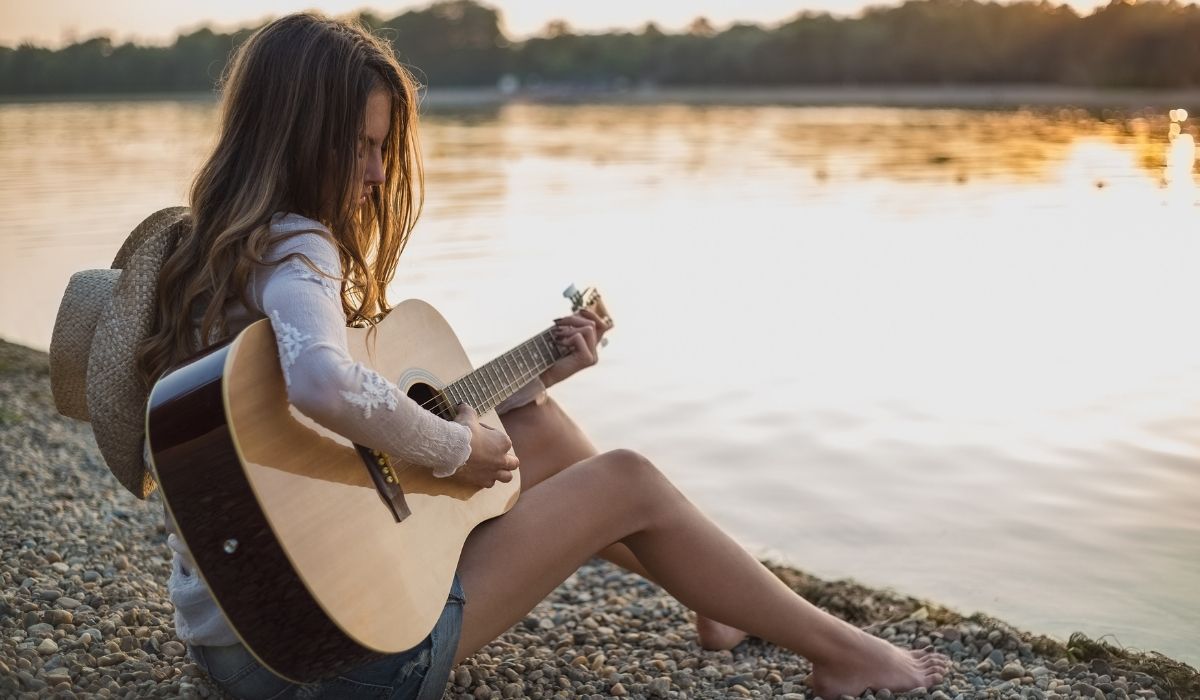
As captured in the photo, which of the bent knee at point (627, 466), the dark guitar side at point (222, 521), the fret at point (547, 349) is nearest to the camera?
the dark guitar side at point (222, 521)

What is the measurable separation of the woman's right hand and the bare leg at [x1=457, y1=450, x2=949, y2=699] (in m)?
0.12

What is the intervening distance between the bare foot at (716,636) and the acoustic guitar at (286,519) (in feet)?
3.93

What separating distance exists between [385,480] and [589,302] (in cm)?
109

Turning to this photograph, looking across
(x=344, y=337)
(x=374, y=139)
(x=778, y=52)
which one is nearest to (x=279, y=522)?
(x=344, y=337)

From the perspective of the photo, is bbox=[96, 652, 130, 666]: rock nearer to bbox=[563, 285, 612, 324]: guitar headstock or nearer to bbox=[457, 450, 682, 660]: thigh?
bbox=[457, 450, 682, 660]: thigh

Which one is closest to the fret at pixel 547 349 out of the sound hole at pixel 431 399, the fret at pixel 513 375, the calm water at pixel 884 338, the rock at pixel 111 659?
the fret at pixel 513 375

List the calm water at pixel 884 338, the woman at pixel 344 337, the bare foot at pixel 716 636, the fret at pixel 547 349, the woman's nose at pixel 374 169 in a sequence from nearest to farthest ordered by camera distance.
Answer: the woman at pixel 344 337 → the woman's nose at pixel 374 169 → the fret at pixel 547 349 → the bare foot at pixel 716 636 → the calm water at pixel 884 338

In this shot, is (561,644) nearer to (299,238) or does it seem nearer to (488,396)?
(488,396)

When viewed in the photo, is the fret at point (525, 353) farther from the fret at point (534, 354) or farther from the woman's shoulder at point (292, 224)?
the woman's shoulder at point (292, 224)

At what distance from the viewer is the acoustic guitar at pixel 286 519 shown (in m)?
1.98

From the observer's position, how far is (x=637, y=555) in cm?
268

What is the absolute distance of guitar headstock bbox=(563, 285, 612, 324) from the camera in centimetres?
314

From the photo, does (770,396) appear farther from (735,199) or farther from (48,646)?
(735,199)

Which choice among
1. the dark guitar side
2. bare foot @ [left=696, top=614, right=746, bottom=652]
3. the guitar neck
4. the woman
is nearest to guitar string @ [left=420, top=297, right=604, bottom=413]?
the guitar neck
